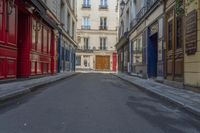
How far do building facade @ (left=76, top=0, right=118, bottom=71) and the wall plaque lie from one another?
177 ft

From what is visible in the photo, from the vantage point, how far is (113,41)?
69.4 metres

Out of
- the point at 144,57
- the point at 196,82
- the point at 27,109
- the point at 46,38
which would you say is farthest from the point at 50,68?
the point at 27,109

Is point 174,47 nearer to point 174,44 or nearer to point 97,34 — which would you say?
point 174,44

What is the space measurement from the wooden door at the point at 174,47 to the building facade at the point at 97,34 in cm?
5010

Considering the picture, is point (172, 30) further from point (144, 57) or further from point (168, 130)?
point (168, 130)

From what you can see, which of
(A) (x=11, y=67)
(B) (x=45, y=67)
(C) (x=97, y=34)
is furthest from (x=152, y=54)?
(C) (x=97, y=34)

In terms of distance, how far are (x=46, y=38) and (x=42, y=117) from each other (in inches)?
735

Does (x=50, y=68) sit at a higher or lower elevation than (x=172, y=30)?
lower

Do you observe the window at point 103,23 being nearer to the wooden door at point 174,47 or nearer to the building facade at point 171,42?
the building facade at point 171,42

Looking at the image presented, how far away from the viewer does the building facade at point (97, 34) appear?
6838 centimetres

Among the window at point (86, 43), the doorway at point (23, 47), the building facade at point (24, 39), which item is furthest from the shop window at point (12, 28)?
the window at point (86, 43)

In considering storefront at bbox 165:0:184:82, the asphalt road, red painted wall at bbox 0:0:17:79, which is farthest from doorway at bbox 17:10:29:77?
the asphalt road

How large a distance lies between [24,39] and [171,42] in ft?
24.8

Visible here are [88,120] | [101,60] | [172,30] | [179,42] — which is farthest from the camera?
[101,60]
